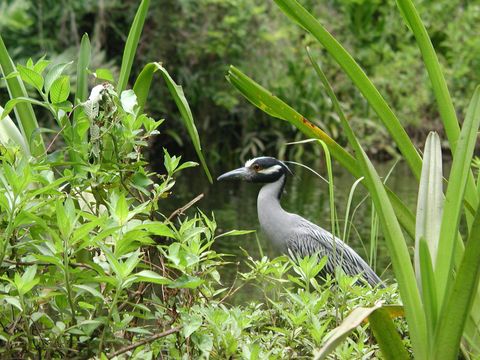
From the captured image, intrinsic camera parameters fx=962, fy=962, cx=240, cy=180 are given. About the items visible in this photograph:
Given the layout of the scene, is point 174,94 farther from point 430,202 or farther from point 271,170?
point 271,170

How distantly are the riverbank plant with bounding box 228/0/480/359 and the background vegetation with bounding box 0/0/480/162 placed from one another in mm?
12190

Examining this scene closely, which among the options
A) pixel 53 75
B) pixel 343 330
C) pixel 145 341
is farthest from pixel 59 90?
pixel 343 330

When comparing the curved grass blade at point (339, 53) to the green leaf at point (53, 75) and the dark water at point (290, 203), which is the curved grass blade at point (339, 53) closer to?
the green leaf at point (53, 75)

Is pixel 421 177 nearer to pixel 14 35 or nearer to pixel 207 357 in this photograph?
pixel 207 357

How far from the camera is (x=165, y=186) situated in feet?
9.29

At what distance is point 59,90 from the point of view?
274cm

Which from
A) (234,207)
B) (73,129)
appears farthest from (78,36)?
(73,129)

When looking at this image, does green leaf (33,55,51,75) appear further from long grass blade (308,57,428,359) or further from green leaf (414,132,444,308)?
green leaf (414,132,444,308)

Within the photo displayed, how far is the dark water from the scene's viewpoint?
8531mm

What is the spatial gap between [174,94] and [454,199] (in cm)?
97

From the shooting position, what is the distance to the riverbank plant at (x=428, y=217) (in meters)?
2.59

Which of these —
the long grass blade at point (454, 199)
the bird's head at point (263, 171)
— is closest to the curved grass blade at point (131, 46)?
the long grass blade at point (454, 199)

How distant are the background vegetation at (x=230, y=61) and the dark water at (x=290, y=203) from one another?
4.25ft

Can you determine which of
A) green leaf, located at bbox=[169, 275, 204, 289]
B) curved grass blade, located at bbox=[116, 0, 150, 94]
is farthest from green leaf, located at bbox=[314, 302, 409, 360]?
curved grass blade, located at bbox=[116, 0, 150, 94]
